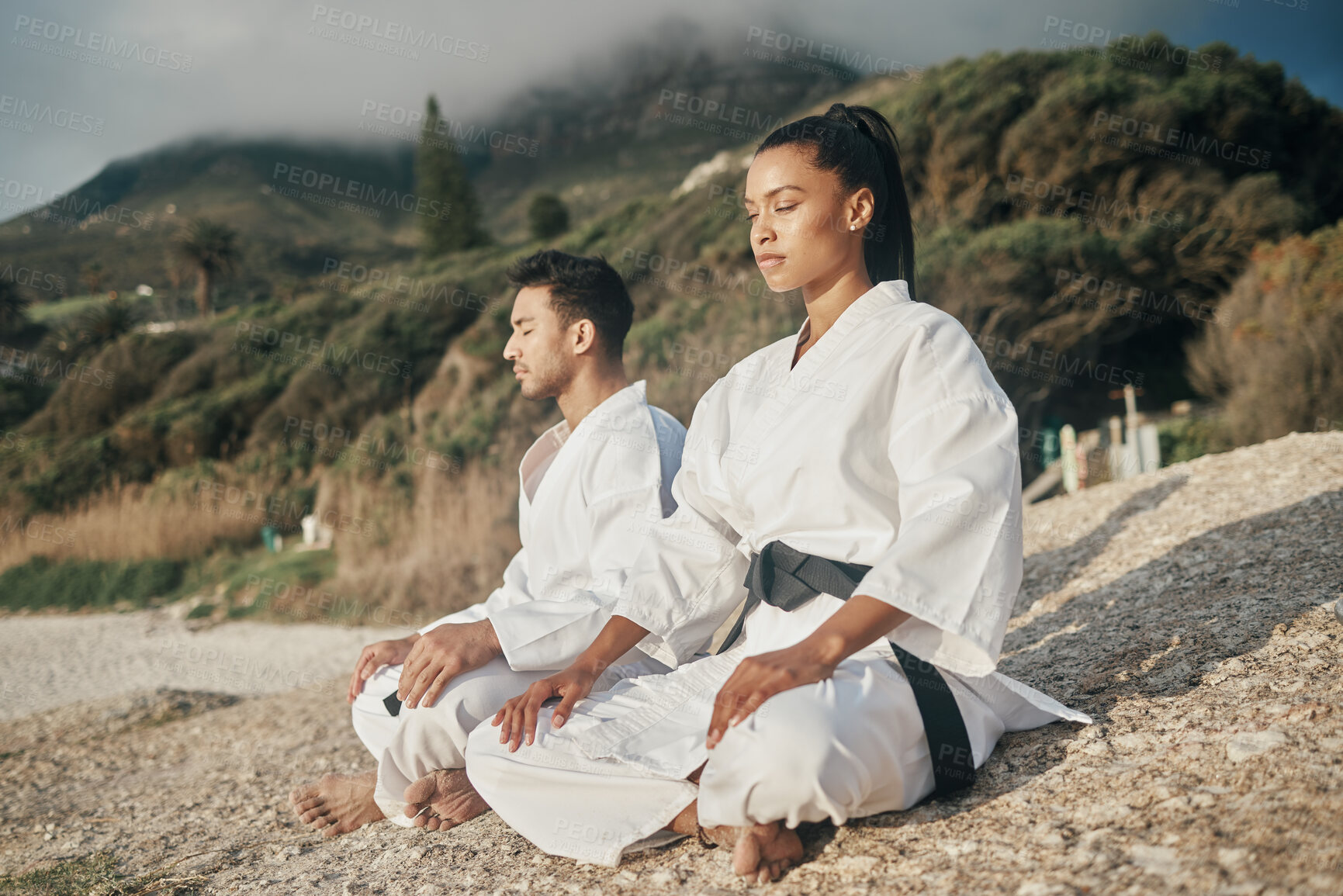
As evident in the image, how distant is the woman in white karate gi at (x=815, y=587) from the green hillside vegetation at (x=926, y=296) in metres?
7.05

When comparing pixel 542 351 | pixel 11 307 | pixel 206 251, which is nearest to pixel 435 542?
pixel 542 351

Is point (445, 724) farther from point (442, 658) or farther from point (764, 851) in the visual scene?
point (764, 851)

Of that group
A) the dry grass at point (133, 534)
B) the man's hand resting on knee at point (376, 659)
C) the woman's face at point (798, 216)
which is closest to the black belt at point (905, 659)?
the woman's face at point (798, 216)

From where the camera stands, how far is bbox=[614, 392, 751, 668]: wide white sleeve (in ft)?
7.57

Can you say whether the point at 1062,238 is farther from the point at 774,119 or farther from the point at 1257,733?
the point at 1257,733

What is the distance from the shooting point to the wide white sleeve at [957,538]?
1.78 m

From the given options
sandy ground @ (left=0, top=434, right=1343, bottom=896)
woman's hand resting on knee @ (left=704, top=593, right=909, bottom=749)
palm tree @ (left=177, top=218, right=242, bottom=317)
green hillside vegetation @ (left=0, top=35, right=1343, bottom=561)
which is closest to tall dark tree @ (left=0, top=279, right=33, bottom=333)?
palm tree @ (left=177, top=218, right=242, bottom=317)

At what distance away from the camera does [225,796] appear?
3814mm

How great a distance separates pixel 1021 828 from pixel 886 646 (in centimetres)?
45

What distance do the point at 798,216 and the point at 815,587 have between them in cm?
96

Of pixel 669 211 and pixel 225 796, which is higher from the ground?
pixel 669 211

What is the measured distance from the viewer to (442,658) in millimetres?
2512

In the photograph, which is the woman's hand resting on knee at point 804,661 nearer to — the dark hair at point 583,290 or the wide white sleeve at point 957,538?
the wide white sleeve at point 957,538

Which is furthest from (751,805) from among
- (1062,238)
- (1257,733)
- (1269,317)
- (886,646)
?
(1062,238)
